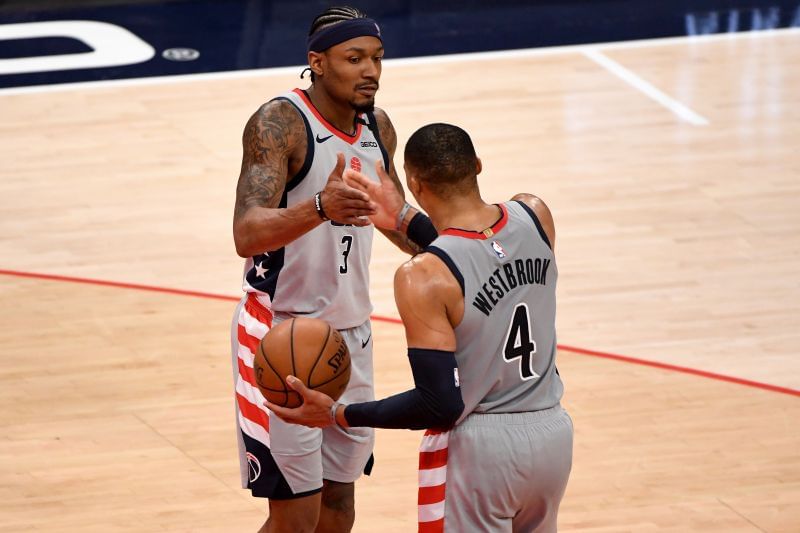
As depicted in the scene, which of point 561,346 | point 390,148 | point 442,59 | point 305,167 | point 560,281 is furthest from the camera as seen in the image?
point 442,59

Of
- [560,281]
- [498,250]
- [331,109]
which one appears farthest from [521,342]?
[560,281]

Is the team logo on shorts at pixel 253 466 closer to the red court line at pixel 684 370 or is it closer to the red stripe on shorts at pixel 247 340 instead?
the red stripe on shorts at pixel 247 340

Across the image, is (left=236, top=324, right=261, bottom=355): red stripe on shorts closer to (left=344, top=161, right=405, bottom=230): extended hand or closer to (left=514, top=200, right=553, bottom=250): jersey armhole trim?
(left=344, top=161, right=405, bottom=230): extended hand

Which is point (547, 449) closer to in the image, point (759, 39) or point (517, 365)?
point (517, 365)

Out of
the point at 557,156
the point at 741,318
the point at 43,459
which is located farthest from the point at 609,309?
the point at 43,459

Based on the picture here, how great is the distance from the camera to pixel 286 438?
5.47m

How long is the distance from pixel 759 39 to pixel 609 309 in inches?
252

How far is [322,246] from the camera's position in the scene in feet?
18.2

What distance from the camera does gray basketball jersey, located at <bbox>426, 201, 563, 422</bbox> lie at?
454 cm

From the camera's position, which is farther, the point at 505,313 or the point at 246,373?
the point at 246,373

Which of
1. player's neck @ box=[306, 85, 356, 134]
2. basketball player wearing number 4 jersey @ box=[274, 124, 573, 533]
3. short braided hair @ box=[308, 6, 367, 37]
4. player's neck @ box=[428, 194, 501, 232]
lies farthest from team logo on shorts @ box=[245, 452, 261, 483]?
short braided hair @ box=[308, 6, 367, 37]

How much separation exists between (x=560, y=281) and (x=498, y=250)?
4838 millimetres

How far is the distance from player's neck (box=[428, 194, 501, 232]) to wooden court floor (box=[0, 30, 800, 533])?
2373 mm

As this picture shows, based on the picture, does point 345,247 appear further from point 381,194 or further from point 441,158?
point 441,158
